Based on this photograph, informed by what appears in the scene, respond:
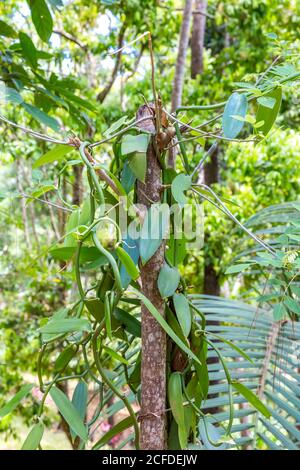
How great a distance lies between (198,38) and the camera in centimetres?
229

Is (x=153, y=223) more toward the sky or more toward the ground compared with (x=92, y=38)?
more toward the ground

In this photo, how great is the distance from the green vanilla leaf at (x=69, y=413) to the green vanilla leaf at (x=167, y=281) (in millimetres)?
98

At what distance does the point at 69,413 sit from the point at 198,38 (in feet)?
7.19

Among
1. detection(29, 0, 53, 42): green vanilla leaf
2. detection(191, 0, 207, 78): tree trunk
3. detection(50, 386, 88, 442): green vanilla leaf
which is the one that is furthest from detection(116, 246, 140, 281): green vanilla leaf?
detection(191, 0, 207, 78): tree trunk

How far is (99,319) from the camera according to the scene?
0.39m

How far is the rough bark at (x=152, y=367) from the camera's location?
0.36 m

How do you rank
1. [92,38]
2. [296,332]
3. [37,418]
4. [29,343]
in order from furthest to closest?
1. [92,38]
2. [29,343]
3. [296,332]
4. [37,418]

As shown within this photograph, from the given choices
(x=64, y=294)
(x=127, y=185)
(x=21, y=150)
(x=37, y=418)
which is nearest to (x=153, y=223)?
(x=127, y=185)

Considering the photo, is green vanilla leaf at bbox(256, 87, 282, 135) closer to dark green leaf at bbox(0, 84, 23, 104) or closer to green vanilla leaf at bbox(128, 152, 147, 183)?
green vanilla leaf at bbox(128, 152, 147, 183)

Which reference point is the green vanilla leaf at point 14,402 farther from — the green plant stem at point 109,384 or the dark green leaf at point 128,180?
the dark green leaf at point 128,180

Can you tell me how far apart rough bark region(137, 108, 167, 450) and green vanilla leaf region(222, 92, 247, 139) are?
0.06 m

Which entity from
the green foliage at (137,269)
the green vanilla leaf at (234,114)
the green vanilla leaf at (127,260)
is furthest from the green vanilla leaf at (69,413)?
the green vanilla leaf at (234,114)
